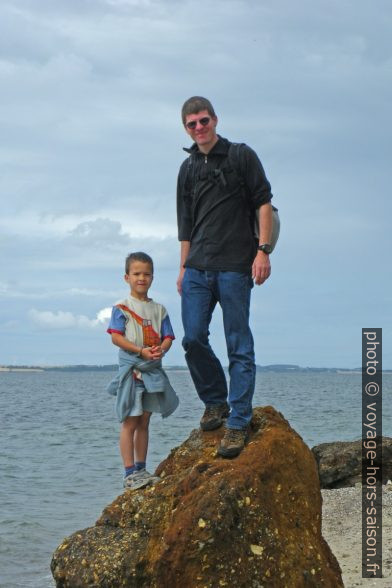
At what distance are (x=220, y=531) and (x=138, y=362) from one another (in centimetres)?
194

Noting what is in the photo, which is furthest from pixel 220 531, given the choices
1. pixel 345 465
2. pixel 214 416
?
pixel 345 465

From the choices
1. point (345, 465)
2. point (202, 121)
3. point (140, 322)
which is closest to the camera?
point (202, 121)

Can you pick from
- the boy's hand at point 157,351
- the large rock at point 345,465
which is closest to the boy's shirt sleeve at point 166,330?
the boy's hand at point 157,351

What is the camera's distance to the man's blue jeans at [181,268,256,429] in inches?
231

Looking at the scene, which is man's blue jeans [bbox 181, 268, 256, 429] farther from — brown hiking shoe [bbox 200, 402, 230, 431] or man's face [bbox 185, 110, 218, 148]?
man's face [bbox 185, 110, 218, 148]

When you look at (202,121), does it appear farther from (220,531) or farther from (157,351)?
(220,531)

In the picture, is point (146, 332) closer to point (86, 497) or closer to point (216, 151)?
point (216, 151)

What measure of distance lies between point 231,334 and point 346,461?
683 centimetres

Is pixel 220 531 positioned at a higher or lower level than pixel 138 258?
lower

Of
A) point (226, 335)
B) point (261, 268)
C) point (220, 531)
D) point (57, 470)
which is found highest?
point (261, 268)

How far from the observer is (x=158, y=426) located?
31.2 m

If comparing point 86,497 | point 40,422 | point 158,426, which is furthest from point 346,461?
point 40,422

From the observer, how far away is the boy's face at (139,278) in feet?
21.9

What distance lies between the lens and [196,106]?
594 cm
